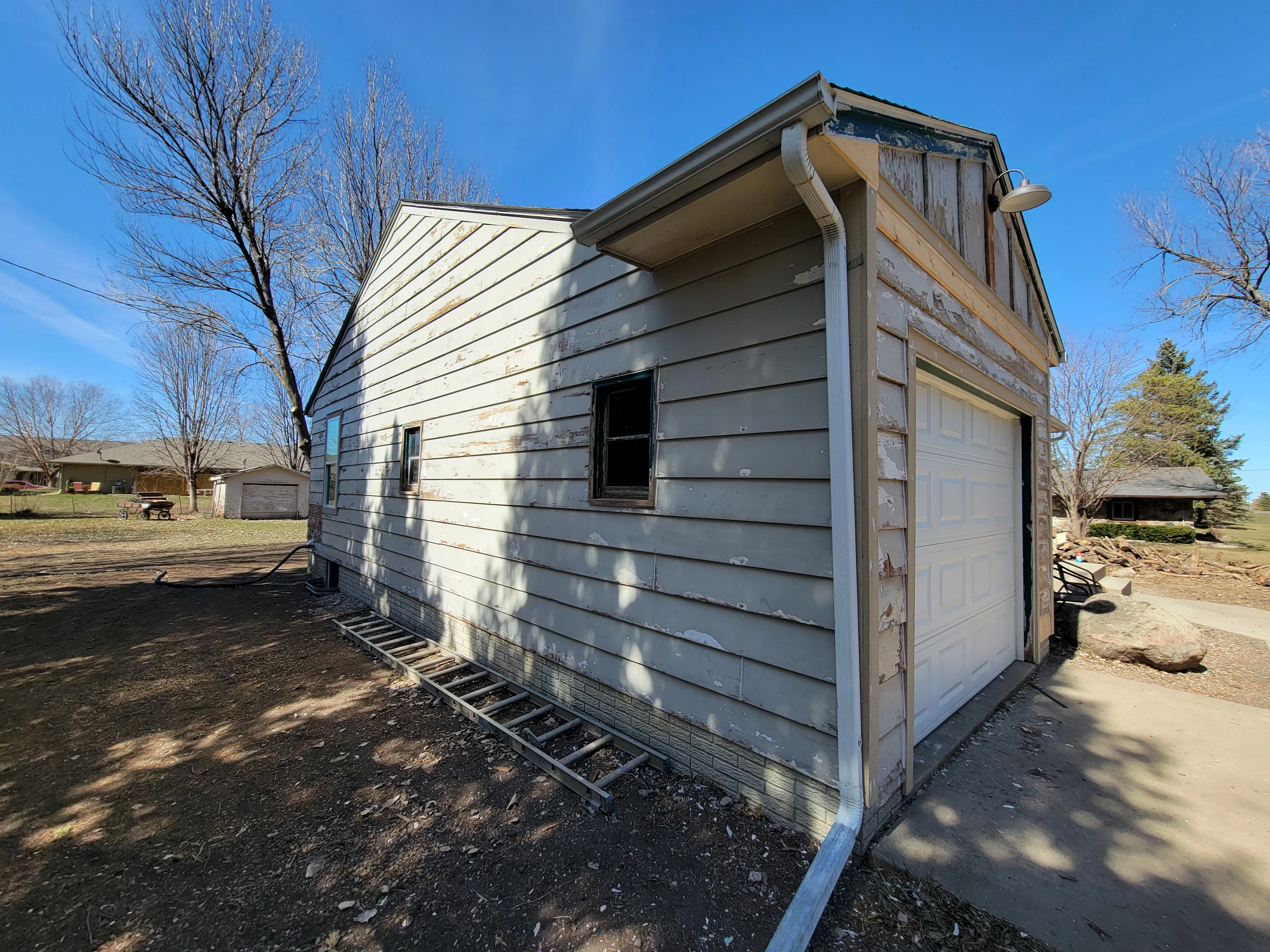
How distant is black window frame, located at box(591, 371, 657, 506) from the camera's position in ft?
9.72

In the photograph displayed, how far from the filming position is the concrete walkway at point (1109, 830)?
1.77 meters

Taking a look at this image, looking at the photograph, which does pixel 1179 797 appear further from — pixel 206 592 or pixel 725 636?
pixel 206 592

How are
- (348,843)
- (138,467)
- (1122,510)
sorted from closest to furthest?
1. (348,843)
2. (1122,510)
3. (138,467)

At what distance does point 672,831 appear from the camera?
7.75 ft

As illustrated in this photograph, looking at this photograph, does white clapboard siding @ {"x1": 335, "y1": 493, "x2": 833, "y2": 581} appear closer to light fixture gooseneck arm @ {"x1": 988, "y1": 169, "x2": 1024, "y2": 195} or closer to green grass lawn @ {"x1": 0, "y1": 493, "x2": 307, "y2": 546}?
light fixture gooseneck arm @ {"x1": 988, "y1": 169, "x2": 1024, "y2": 195}

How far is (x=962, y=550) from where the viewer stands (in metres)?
3.43

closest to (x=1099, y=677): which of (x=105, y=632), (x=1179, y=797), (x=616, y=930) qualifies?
(x=1179, y=797)

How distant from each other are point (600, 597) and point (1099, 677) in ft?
14.2

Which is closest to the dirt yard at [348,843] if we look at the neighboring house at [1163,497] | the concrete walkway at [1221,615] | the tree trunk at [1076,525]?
the concrete walkway at [1221,615]

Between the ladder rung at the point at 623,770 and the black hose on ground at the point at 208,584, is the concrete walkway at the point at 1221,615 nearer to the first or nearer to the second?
the ladder rung at the point at 623,770

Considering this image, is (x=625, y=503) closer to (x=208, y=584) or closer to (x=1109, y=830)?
(x=1109, y=830)

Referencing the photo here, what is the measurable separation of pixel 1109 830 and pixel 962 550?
163 cm

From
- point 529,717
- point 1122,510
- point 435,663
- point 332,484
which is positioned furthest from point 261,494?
point 1122,510

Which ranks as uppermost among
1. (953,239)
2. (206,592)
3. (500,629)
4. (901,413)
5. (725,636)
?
(953,239)
